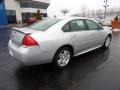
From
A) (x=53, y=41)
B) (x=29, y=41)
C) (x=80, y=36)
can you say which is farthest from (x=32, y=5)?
(x=29, y=41)

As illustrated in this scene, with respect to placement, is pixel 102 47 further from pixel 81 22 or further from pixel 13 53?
pixel 13 53

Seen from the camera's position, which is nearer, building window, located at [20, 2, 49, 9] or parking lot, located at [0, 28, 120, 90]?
parking lot, located at [0, 28, 120, 90]

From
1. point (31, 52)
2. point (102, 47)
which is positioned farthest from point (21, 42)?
point (102, 47)

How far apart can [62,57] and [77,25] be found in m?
1.25

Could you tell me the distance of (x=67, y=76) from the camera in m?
3.90

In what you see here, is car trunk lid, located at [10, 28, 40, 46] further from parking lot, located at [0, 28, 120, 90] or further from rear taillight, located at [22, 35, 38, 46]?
parking lot, located at [0, 28, 120, 90]

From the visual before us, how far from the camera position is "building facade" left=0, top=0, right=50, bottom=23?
1206 inches

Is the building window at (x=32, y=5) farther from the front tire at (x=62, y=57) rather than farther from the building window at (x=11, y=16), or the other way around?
the front tire at (x=62, y=57)

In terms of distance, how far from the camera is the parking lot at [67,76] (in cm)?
338

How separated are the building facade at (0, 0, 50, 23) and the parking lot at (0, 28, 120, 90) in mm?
26900

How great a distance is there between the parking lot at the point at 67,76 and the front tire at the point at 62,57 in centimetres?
17

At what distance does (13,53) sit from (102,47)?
4182 millimetres

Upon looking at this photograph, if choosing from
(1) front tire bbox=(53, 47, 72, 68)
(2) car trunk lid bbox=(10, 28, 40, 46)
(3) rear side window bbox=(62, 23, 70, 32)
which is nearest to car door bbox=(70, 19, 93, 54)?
(3) rear side window bbox=(62, 23, 70, 32)

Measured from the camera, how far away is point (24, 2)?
117 feet
